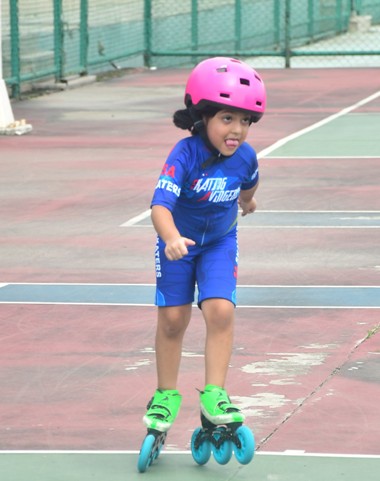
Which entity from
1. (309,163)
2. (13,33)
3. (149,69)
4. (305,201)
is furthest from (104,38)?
(305,201)

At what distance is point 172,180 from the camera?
642 centimetres

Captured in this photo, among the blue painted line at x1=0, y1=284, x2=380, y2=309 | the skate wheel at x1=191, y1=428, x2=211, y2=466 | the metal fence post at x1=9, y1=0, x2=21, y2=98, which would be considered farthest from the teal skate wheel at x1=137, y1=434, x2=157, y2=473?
the metal fence post at x1=9, y1=0, x2=21, y2=98

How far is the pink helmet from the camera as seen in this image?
21.1ft

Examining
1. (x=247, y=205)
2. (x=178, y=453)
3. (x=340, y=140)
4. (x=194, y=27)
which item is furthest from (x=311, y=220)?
(x=194, y=27)

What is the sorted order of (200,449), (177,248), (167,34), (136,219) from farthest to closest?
(167,34) → (136,219) → (200,449) → (177,248)

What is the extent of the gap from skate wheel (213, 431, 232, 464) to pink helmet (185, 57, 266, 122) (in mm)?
1373

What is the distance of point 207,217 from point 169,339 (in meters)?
0.55

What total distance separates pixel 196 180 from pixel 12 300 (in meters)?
4.17

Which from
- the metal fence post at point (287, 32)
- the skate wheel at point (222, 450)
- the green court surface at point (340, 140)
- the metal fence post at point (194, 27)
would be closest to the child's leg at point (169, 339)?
the skate wheel at point (222, 450)

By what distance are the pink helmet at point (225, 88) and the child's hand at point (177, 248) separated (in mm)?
651

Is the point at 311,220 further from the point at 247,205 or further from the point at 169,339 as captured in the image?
the point at 169,339

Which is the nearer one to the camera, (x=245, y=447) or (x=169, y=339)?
(x=245, y=447)

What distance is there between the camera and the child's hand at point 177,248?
611 cm

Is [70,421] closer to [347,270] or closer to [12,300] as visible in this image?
[12,300]
